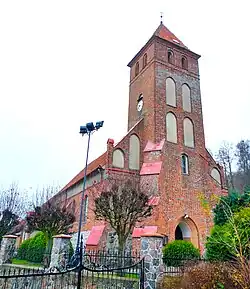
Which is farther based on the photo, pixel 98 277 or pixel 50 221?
pixel 50 221

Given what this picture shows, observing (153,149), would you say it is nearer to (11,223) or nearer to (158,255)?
(158,255)

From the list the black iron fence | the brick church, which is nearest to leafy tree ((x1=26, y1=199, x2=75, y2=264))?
the brick church

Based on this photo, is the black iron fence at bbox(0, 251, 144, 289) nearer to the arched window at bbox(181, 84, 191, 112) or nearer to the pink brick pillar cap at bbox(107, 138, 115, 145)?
the pink brick pillar cap at bbox(107, 138, 115, 145)

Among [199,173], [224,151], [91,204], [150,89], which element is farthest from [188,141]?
[224,151]

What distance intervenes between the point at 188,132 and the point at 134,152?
15.0 ft

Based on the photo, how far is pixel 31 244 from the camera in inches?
814

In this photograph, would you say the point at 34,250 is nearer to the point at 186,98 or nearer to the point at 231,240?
the point at 231,240

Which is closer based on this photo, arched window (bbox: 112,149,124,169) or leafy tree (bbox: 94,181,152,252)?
leafy tree (bbox: 94,181,152,252)

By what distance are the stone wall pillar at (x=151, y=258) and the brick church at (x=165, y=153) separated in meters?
6.69

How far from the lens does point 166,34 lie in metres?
25.0

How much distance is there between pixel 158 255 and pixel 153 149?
34.3 feet

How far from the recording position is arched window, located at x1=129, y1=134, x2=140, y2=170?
64.4ft

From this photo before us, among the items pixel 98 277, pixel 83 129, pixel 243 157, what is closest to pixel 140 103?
pixel 83 129

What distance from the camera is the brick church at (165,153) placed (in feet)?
57.5
